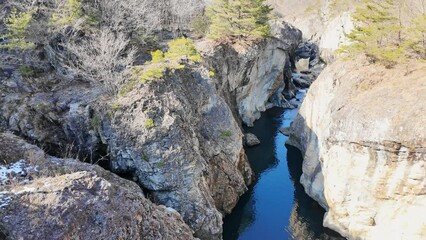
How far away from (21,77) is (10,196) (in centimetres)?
1373

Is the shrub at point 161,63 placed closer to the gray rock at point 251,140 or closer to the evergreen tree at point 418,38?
the gray rock at point 251,140

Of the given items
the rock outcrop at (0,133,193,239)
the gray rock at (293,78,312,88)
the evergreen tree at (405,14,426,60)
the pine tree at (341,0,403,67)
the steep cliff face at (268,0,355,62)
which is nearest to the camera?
the rock outcrop at (0,133,193,239)

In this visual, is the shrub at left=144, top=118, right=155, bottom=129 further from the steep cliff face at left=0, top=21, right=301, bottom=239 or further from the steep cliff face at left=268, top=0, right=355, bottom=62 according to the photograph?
the steep cliff face at left=268, top=0, right=355, bottom=62

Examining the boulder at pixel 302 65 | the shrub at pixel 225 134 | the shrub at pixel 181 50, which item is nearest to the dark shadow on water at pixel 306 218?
the shrub at pixel 225 134

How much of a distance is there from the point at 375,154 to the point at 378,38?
10.4m

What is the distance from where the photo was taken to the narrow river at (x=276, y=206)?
23031 mm

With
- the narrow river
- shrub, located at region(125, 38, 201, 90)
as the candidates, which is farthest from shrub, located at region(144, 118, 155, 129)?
the narrow river

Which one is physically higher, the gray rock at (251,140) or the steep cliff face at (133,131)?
the steep cliff face at (133,131)

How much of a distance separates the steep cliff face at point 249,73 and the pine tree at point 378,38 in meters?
11.5

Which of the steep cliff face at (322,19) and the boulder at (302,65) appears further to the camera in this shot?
the boulder at (302,65)

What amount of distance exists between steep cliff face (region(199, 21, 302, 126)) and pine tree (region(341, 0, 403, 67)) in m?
11.5

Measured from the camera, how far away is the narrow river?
75.6 feet

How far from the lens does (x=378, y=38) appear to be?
26.2 metres

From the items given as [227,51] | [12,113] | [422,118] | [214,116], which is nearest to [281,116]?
[227,51]
